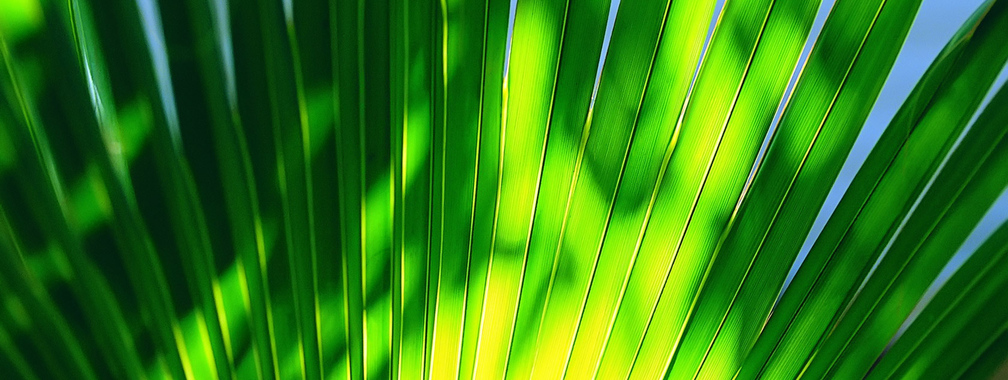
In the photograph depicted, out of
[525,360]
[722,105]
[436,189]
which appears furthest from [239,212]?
[722,105]

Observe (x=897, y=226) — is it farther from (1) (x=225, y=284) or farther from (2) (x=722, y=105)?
(1) (x=225, y=284)

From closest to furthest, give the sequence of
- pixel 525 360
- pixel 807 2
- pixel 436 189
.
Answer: pixel 807 2
pixel 436 189
pixel 525 360

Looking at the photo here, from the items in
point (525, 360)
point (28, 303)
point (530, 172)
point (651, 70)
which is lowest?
point (525, 360)

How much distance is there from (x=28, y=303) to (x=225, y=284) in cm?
18

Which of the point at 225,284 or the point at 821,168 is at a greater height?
the point at 821,168

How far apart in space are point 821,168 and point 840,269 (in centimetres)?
11

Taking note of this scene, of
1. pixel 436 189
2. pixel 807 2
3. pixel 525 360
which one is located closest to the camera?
pixel 807 2

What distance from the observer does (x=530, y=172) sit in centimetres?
57

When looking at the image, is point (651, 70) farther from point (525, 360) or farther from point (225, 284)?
point (225, 284)

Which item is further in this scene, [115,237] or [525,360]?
[525,360]

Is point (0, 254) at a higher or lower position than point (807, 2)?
lower

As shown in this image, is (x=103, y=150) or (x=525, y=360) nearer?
(x=103, y=150)

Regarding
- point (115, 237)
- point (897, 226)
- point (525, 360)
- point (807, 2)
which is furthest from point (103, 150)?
point (897, 226)

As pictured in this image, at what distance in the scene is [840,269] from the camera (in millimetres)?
570
